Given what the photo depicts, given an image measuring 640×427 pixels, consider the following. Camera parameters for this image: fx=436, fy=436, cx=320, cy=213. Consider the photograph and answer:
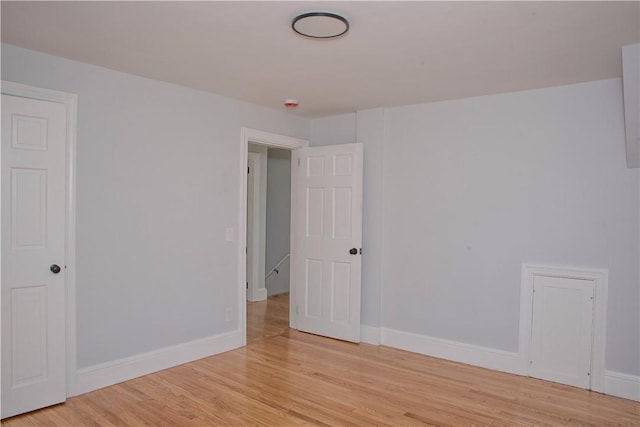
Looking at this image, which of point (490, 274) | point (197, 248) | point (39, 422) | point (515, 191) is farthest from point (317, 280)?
point (39, 422)

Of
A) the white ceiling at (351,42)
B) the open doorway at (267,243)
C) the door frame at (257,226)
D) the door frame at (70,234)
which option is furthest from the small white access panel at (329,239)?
the door frame at (70,234)

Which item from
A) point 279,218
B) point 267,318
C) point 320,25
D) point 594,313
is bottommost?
point 267,318

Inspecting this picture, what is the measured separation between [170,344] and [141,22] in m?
2.60

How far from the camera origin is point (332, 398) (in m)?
3.19

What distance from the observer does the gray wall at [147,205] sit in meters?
3.21

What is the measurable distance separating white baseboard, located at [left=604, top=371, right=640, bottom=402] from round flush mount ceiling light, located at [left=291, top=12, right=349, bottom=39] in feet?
10.5

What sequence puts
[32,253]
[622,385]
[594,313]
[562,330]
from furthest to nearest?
[562,330] < [594,313] < [622,385] < [32,253]

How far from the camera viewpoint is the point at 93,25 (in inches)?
97.7

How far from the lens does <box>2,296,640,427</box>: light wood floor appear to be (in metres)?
2.86

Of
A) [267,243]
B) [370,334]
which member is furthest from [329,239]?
[267,243]

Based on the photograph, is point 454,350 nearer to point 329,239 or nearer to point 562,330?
point 562,330

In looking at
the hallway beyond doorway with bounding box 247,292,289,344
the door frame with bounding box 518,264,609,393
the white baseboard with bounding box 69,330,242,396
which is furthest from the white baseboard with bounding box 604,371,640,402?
the white baseboard with bounding box 69,330,242,396

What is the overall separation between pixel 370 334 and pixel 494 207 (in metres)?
1.81

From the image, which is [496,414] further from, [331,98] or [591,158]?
[331,98]
